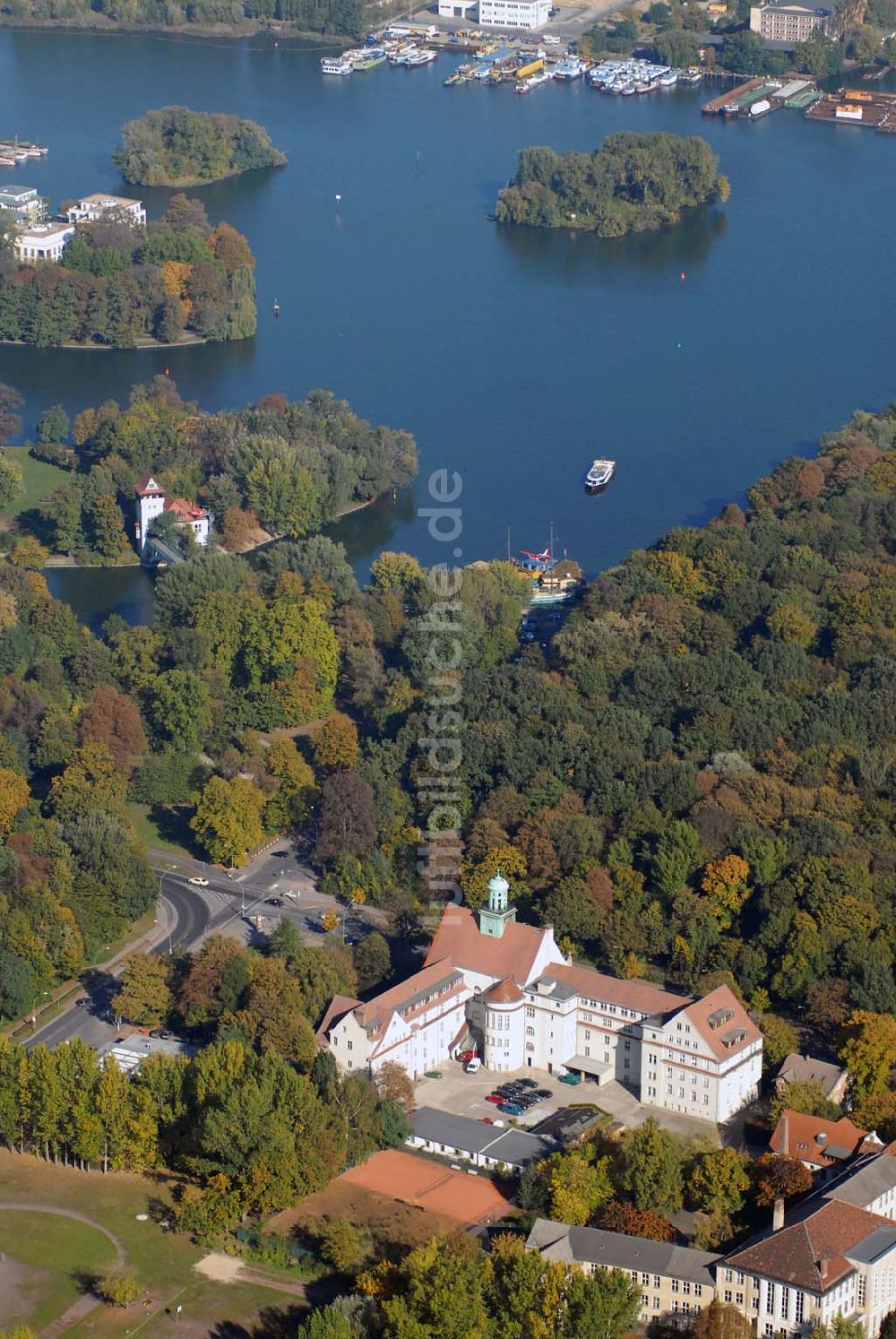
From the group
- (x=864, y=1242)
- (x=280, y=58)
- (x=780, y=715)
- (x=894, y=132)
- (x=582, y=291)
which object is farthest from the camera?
(x=280, y=58)

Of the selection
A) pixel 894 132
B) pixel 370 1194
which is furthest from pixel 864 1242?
pixel 894 132

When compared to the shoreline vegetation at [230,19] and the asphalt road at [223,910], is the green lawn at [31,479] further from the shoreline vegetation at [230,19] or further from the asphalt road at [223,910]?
the shoreline vegetation at [230,19]

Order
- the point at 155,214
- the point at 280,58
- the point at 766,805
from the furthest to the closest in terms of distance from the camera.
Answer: the point at 280,58 < the point at 155,214 < the point at 766,805

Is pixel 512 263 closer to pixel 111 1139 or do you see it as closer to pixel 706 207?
pixel 706 207

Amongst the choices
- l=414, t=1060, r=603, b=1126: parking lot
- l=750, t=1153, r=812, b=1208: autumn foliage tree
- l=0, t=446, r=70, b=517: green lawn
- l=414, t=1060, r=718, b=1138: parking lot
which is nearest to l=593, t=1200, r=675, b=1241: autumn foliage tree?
l=750, t=1153, r=812, b=1208: autumn foliage tree

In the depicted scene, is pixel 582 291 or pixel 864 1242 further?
pixel 582 291
